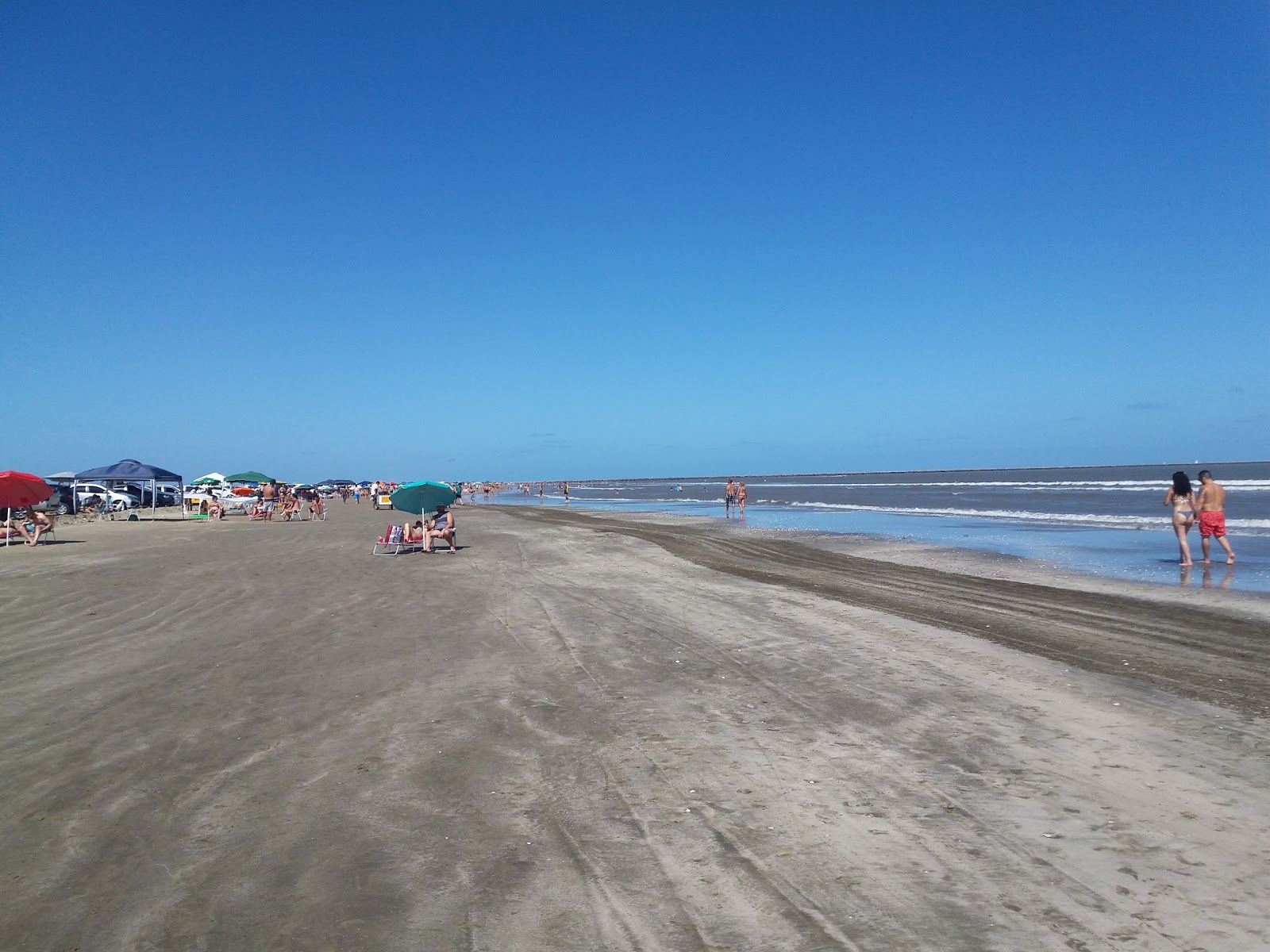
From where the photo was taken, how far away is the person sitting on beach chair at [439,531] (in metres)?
18.1

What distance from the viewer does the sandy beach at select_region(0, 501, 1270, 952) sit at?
3289 millimetres

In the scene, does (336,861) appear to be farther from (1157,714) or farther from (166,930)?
(1157,714)

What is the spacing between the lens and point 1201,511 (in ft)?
48.8

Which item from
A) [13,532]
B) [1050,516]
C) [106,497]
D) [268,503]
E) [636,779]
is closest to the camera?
[636,779]

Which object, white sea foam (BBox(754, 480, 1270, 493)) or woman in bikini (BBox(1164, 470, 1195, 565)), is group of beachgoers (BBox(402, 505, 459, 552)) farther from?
white sea foam (BBox(754, 480, 1270, 493))

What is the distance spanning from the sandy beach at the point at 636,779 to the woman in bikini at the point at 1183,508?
4776 mm

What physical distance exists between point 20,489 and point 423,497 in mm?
11265

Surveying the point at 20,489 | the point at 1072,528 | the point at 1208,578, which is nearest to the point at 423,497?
the point at 20,489

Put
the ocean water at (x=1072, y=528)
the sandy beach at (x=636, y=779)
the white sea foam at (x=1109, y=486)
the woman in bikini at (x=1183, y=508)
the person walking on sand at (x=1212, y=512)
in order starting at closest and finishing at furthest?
the sandy beach at (x=636, y=779), the person walking on sand at (x=1212, y=512), the woman in bikini at (x=1183, y=508), the ocean water at (x=1072, y=528), the white sea foam at (x=1109, y=486)

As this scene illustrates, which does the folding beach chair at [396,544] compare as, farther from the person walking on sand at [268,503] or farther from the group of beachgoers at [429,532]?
the person walking on sand at [268,503]

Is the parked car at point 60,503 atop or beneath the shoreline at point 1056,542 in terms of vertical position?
atop

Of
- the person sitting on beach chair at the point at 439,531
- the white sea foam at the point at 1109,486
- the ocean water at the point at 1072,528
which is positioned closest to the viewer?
the ocean water at the point at 1072,528

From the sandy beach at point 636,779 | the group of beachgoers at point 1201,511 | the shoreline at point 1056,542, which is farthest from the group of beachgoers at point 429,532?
the group of beachgoers at point 1201,511

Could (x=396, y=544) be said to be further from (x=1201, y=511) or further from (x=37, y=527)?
(x=1201, y=511)
